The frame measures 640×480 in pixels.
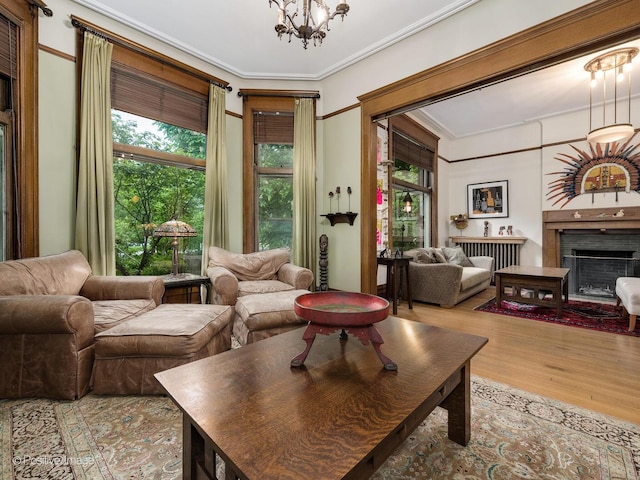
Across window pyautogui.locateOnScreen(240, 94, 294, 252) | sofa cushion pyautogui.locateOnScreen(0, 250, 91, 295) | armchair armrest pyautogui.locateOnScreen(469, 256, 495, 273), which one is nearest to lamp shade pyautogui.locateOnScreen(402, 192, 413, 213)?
armchair armrest pyautogui.locateOnScreen(469, 256, 495, 273)

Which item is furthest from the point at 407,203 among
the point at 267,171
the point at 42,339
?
the point at 42,339

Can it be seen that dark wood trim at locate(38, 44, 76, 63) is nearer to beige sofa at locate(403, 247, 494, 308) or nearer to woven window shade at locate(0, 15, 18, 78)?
woven window shade at locate(0, 15, 18, 78)

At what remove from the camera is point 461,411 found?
4.49 ft

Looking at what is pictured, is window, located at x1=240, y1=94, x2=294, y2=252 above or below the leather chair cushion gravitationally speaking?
above

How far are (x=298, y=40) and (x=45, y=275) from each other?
329cm

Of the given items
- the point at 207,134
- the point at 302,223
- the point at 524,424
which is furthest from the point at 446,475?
the point at 207,134

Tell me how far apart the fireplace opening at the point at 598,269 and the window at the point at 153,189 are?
6.10 meters

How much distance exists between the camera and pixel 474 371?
2.16m

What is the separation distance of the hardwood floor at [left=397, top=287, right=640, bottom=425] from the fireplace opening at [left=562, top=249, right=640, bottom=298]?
8.17 feet

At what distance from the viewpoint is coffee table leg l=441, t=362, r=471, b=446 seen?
137 cm

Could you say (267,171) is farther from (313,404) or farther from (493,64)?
(313,404)

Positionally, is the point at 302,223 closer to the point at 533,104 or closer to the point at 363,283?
the point at 363,283

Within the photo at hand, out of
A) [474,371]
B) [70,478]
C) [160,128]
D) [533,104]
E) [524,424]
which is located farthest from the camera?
[533,104]

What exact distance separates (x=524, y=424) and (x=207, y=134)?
3.91 m
